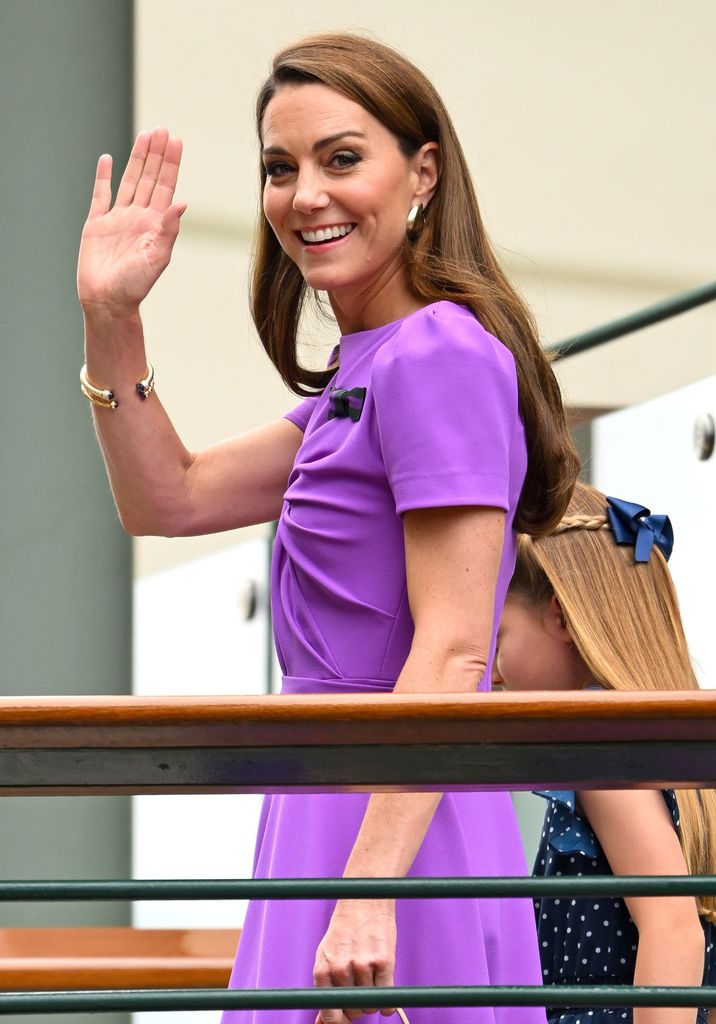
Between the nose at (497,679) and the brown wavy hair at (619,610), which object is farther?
the nose at (497,679)

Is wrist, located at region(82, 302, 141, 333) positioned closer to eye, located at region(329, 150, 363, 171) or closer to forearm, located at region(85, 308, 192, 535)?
forearm, located at region(85, 308, 192, 535)

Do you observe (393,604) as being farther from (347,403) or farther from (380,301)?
(380,301)

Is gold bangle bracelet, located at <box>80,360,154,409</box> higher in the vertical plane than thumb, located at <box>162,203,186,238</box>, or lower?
lower

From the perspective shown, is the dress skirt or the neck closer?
the dress skirt

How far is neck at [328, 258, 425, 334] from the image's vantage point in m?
1.90

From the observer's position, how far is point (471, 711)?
137 cm

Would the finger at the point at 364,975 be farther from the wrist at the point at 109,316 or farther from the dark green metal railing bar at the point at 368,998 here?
the wrist at the point at 109,316

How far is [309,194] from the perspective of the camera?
74.2 inches

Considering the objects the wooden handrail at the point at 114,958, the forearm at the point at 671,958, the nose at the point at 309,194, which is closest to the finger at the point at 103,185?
the nose at the point at 309,194

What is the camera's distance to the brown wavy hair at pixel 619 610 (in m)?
2.38

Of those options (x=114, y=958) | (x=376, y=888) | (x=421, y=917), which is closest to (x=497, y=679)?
(x=421, y=917)

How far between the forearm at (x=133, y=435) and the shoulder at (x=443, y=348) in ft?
1.21

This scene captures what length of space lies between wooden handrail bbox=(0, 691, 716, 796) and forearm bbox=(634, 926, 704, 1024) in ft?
2.62

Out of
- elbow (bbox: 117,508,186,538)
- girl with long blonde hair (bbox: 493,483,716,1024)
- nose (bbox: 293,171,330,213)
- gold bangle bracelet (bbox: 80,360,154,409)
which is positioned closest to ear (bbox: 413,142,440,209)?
nose (bbox: 293,171,330,213)
